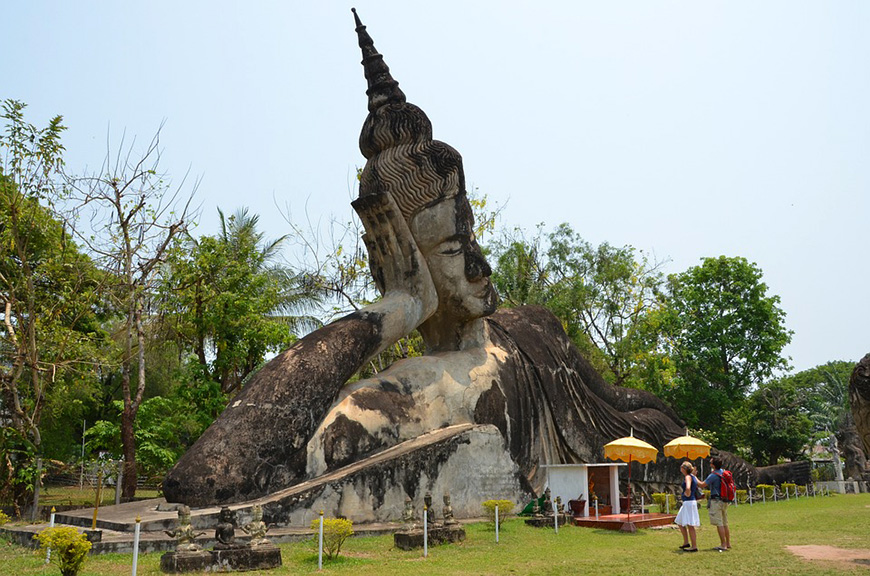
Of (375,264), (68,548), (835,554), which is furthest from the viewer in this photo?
(375,264)

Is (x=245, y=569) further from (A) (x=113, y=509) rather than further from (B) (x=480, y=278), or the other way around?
(B) (x=480, y=278)

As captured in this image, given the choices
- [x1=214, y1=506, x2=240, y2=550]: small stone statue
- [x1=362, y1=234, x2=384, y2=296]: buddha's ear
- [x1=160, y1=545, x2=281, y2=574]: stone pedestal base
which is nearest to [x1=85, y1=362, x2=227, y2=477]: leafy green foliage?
[x1=362, y1=234, x2=384, y2=296]: buddha's ear

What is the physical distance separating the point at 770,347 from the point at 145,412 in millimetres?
23938

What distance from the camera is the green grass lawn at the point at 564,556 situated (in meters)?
7.19

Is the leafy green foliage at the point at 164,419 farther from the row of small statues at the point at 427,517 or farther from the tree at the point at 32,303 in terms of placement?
the row of small statues at the point at 427,517

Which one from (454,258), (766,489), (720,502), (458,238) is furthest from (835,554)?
(766,489)

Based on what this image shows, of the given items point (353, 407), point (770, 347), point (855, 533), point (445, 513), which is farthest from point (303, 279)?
point (770, 347)

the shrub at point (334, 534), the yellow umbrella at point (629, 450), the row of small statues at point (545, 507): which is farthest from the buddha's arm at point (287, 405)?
the yellow umbrella at point (629, 450)

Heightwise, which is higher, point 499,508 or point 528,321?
point 528,321

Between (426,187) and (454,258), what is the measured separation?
4.66 feet

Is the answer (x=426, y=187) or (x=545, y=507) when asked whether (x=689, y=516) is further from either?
(x=426, y=187)

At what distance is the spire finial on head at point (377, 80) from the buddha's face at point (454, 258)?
2244 millimetres

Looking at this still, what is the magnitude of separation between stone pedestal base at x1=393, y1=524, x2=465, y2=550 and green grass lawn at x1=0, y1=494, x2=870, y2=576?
127 mm

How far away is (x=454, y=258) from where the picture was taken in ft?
45.9
